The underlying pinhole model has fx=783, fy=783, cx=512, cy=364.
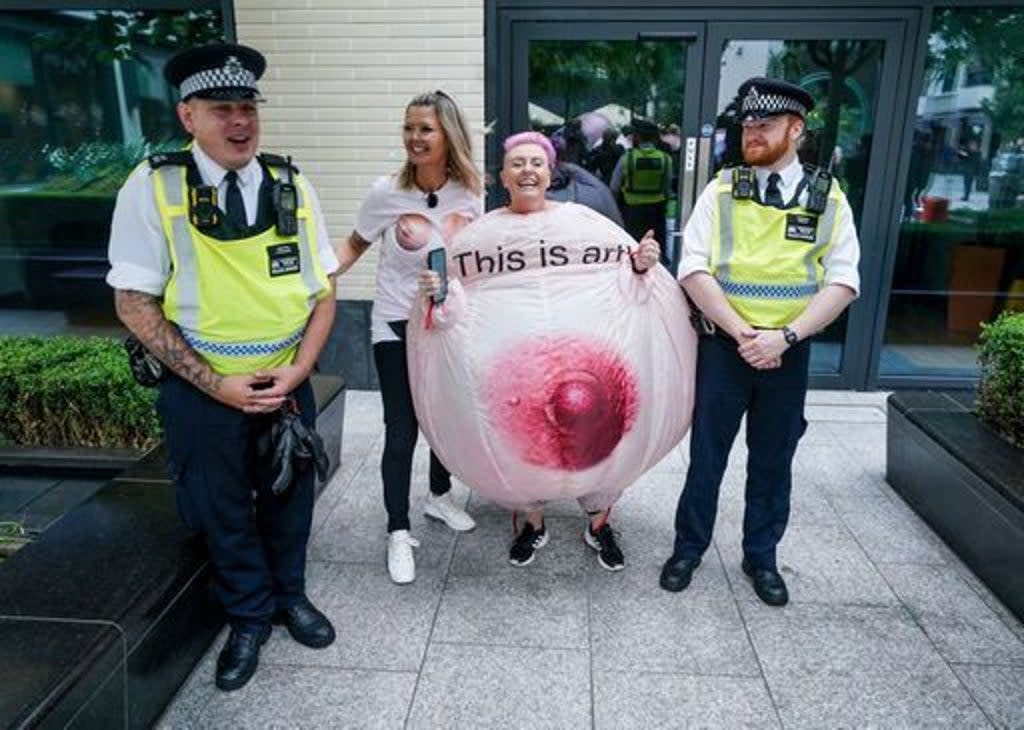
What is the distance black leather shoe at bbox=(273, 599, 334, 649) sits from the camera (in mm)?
2721

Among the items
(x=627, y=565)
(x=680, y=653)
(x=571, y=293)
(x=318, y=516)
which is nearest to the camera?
(x=571, y=293)

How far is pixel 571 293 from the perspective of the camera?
98.9 inches

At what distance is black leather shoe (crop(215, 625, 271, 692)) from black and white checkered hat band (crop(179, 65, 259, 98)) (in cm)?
171

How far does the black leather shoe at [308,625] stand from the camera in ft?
8.93

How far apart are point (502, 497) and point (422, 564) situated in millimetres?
694

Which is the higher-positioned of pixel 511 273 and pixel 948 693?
pixel 511 273

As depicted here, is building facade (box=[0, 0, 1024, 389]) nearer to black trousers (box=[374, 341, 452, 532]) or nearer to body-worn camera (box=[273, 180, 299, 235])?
black trousers (box=[374, 341, 452, 532])

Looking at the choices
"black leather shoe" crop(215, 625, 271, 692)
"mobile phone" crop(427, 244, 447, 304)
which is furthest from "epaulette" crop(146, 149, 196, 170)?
"black leather shoe" crop(215, 625, 271, 692)

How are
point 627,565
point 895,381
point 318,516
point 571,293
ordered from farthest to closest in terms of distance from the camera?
point 895,381, point 318,516, point 627,565, point 571,293

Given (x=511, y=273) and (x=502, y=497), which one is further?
(x=502, y=497)

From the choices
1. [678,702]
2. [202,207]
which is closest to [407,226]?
[202,207]

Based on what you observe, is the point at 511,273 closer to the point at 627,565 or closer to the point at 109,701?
the point at 627,565

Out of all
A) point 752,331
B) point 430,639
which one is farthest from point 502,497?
point 752,331

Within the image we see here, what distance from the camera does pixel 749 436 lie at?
2924 millimetres
